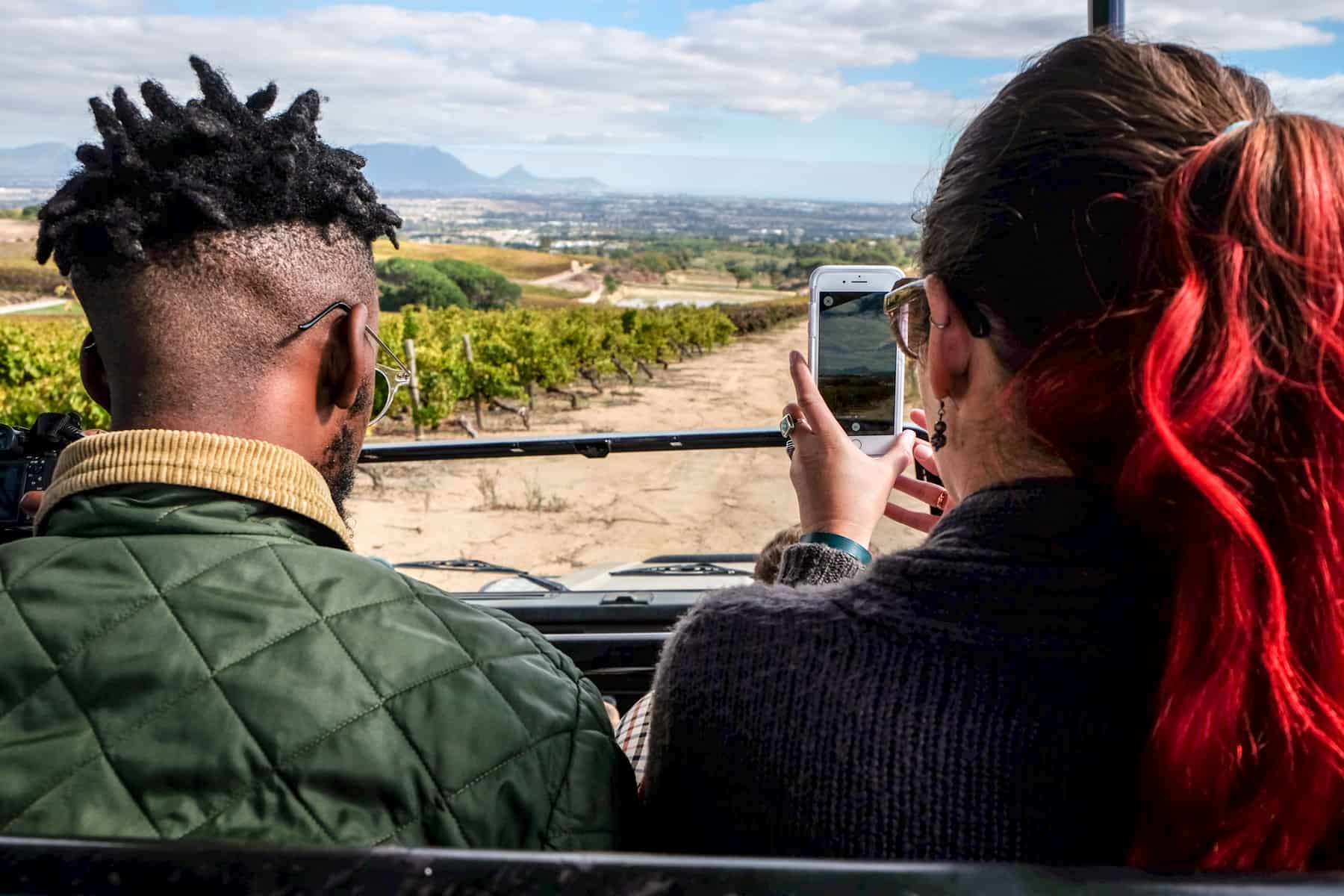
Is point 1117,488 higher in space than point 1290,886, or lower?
higher

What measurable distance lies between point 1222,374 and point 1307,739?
11.6 inches

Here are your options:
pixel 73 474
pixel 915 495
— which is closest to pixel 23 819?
pixel 73 474

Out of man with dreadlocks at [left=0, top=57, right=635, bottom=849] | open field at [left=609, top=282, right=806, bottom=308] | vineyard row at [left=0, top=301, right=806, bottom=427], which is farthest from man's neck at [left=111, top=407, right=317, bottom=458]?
open field at [left=609, top=282, right=806, bottom=308]

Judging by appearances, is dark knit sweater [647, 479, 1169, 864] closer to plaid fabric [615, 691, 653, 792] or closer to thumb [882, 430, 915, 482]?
plaid fabric [615, 691, 653, 792]

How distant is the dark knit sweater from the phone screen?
3.36 ft

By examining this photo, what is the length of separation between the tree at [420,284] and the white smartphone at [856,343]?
4179cm

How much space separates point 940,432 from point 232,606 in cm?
74

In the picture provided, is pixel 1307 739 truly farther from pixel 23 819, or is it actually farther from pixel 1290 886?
pixel 23 819

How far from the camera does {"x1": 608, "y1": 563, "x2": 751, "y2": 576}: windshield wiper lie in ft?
9.62

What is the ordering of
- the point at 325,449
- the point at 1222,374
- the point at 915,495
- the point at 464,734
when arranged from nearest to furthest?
the point at 1222,374, the point at 464,734, the point at 325,449, the point at 915,495

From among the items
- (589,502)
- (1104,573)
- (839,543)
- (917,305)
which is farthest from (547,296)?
(1104,573)

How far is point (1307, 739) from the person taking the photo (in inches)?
34.1

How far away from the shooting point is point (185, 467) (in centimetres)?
116

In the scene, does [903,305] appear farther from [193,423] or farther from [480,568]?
[480,568]
